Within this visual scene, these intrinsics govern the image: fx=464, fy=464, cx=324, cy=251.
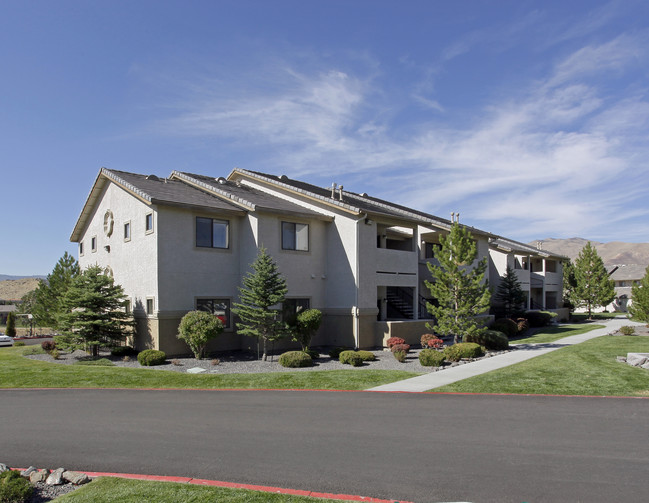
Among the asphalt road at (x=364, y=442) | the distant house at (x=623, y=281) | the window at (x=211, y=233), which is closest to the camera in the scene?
the asphalt road at (x=364, y=442)

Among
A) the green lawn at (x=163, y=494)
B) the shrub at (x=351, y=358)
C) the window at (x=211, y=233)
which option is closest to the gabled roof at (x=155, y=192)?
the window at (x=211, y=233)

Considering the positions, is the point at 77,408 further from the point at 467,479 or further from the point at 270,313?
the point at 467,479

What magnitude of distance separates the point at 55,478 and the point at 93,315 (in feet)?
49.8

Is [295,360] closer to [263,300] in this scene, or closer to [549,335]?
[263,300]

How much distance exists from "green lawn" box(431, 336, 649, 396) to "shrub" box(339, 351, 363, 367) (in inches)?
198

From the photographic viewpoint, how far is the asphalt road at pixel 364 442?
7.50 meters

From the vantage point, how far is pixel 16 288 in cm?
13588

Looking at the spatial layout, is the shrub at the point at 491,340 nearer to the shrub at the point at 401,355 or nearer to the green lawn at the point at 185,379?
the shrub at the point at 401,355

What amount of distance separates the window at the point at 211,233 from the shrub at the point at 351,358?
8.48 m

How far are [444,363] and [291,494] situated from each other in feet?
46.0

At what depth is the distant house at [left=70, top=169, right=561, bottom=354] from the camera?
2186 centimetres

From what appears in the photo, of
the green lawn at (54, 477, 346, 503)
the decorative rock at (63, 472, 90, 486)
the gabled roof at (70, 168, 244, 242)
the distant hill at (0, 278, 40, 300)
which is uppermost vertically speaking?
the gabled roof at (70, 168, 244, 242)

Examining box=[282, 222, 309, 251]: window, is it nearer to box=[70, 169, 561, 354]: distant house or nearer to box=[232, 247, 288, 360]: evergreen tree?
box=[70, 169, 561, 354]: distant house

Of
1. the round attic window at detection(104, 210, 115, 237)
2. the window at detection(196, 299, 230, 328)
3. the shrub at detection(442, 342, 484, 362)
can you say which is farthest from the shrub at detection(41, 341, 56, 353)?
the shrub at detection(442, 342, 484, 362)
